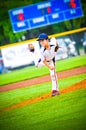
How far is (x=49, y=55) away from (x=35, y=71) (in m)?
0.93

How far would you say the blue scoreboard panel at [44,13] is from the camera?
484 cm

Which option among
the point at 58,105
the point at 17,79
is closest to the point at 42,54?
the point at 58,105

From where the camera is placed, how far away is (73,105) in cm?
407

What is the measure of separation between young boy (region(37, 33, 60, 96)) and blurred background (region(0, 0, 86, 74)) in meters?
0.25

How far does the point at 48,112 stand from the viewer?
4094 mm

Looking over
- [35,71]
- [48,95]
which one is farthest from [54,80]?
[35,71]

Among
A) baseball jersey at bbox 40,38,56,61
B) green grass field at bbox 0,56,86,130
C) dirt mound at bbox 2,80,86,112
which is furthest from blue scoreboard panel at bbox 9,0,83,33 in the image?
dirt mound at bbox 2,80,86,112

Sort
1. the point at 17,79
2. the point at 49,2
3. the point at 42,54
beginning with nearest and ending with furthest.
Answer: the point at 42,54, the point at 49,2, the point at 17,79

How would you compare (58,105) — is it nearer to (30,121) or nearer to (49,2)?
(30,121)

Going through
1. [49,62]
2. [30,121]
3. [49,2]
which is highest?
[49,2]

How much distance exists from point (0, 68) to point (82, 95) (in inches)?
80.3

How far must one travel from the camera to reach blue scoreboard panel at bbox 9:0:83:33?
4.84 meters

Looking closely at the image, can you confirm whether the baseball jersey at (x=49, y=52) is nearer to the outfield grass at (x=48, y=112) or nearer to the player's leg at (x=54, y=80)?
the player's leg at (x=54, y=80)

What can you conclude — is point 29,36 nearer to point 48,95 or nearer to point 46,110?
point 48,95
